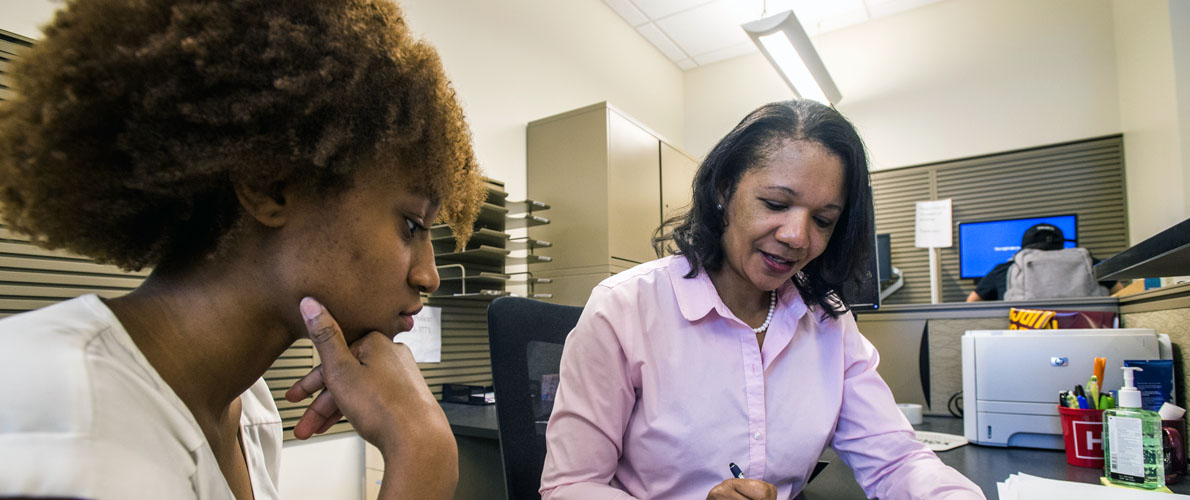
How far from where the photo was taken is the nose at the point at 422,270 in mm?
652

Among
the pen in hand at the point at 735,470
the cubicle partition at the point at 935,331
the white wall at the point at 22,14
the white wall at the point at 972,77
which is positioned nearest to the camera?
the pen in hand at the point at 735,470

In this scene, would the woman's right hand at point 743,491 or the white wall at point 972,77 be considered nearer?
the woman's right hand at point 743,491

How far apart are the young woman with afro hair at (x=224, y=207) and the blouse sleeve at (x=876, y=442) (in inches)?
30.4

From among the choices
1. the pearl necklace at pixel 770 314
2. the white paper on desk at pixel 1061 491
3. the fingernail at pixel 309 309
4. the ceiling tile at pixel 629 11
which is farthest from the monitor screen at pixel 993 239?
the fingernail at pixel 309 309

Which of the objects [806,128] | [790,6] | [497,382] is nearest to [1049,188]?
[790,6]

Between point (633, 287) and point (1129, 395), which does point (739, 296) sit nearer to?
point (633, 287)

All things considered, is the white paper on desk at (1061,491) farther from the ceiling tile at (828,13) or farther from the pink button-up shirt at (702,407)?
the ceiling tile at (828,13)

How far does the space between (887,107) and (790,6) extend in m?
1.00

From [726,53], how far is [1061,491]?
4.10m

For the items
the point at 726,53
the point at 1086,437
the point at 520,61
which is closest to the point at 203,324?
the point at 1086,437

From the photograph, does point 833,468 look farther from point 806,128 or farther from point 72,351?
point 72,351

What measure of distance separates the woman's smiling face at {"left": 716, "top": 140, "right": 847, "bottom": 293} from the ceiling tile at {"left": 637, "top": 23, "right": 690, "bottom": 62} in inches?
134

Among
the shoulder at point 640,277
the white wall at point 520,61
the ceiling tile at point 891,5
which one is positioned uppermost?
the ceiling tile at point 891,5

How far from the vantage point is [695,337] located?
108 centimetres
